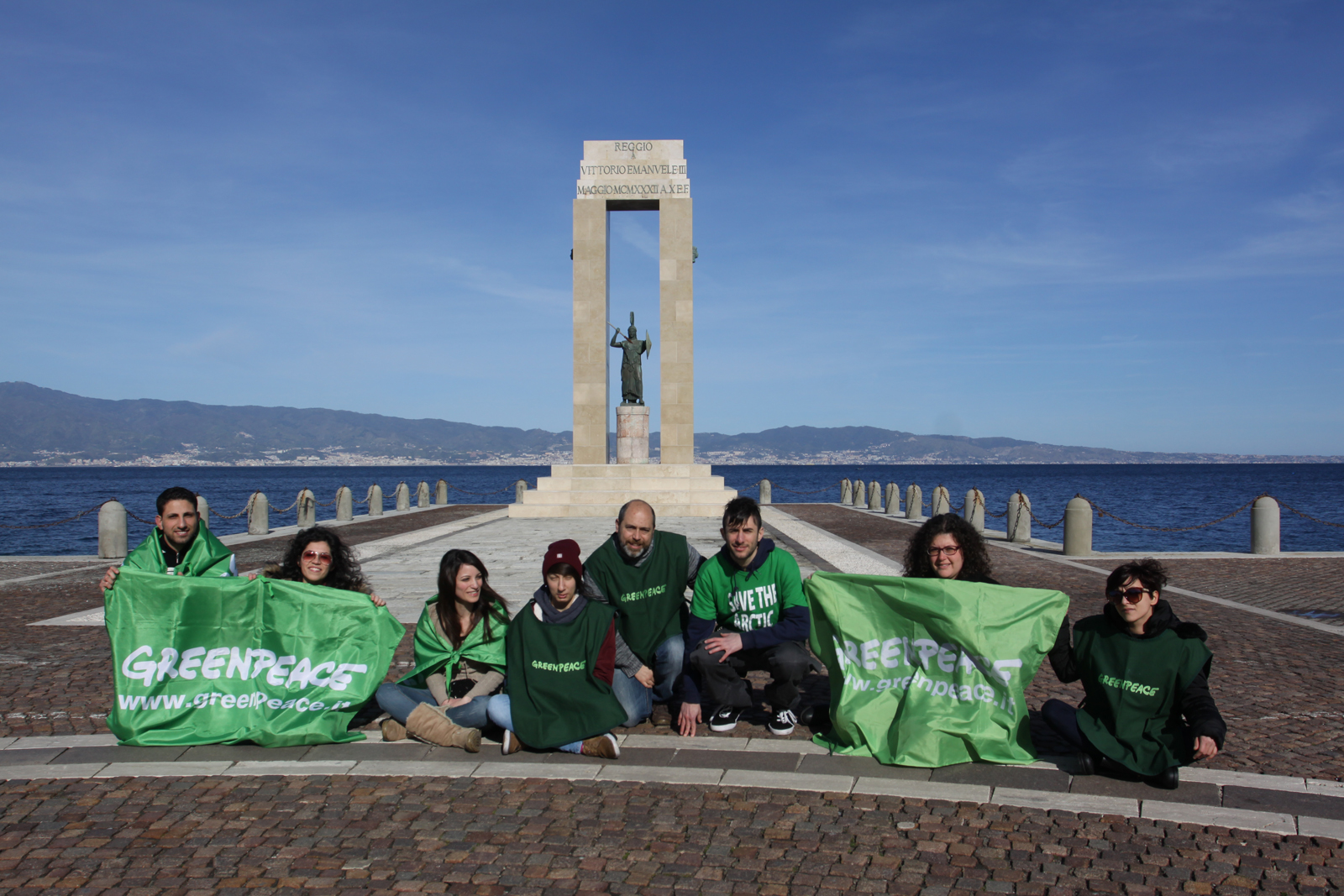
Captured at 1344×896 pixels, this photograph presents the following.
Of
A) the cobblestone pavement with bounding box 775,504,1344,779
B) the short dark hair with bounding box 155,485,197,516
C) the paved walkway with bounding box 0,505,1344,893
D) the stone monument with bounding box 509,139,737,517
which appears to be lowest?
the cobblestone pavement with bounding box 775,504,1344,779

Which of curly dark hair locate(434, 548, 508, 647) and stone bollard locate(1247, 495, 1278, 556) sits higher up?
curly dark hair locate(434, 548, 508, 647)

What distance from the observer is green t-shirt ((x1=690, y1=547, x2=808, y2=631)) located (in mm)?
5543

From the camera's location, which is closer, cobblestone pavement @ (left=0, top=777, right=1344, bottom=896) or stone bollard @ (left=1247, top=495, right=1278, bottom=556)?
cobblestone pavement @ (left=0, top=777, right=1344, bottom=896)

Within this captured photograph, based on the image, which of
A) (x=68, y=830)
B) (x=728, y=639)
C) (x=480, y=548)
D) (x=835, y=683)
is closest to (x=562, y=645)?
(x=728, y=639)

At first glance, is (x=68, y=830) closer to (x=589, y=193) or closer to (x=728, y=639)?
(x=728, y=639)

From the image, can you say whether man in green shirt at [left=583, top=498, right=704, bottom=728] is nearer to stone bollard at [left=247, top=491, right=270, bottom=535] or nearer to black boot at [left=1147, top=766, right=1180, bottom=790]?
black boot at [left=1147, top=766, right=1180, bottom=790]

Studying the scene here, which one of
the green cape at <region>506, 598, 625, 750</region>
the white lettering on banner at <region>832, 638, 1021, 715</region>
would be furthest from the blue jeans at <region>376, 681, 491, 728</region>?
the white lettering on banner at <region>832, 638, 1021, 715</region>

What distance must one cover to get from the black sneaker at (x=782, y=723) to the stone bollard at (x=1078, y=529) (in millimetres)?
11157

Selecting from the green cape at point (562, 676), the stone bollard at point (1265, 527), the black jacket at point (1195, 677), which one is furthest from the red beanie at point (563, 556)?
the stone bollard at point (1265, 527)

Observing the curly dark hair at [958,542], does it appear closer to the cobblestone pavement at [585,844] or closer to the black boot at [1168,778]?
the black boot at [1168,778]

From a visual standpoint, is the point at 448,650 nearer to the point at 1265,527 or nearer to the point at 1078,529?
the point at 1078,529

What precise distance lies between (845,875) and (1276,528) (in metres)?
15.1

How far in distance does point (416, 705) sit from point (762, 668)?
2.05 metres

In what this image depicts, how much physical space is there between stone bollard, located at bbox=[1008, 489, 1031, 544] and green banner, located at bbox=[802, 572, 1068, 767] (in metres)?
13.5
